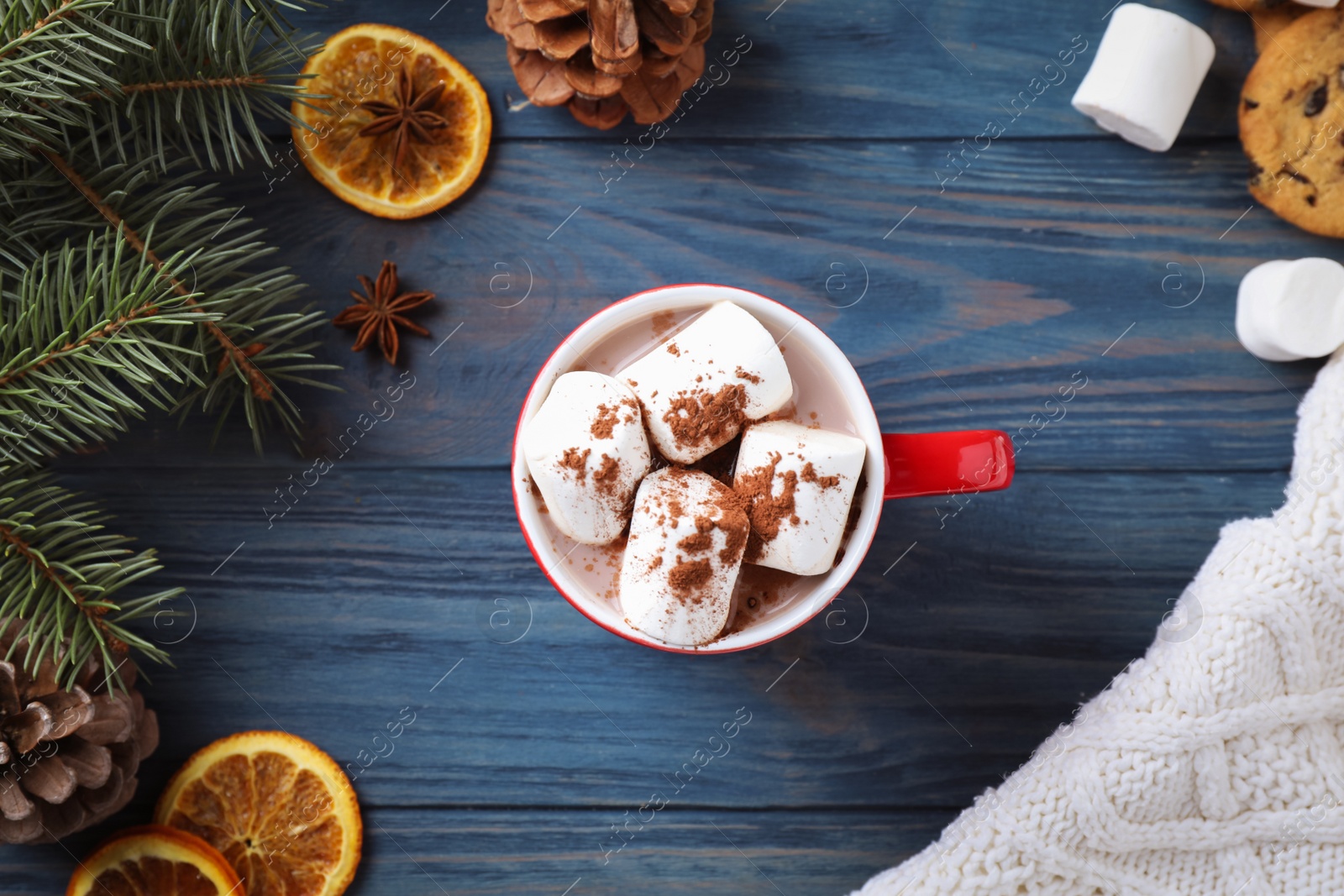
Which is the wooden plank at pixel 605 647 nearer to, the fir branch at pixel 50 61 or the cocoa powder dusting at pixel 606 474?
the cocoa powder dusting at pixel 606 474

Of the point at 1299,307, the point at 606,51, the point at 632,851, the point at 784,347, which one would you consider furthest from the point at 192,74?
the point at 1299,307

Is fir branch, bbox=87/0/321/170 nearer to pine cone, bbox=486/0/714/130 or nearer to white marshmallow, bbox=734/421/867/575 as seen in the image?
pine cone, bbox=486/0/714/130

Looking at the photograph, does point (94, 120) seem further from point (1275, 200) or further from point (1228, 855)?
point (1228, 855)

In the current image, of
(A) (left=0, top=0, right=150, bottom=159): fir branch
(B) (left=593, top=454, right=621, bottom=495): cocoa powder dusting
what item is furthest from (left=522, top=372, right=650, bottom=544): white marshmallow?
(A) (left=0, top=0, right=150, bottom=159): fir branch

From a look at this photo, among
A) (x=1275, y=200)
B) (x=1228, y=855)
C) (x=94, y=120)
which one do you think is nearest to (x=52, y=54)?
(x=94, y=120)

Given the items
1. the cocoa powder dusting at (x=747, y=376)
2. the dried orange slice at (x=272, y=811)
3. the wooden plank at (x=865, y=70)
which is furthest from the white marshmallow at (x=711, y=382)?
A: the dried orange slice at (x=272, y=811)
